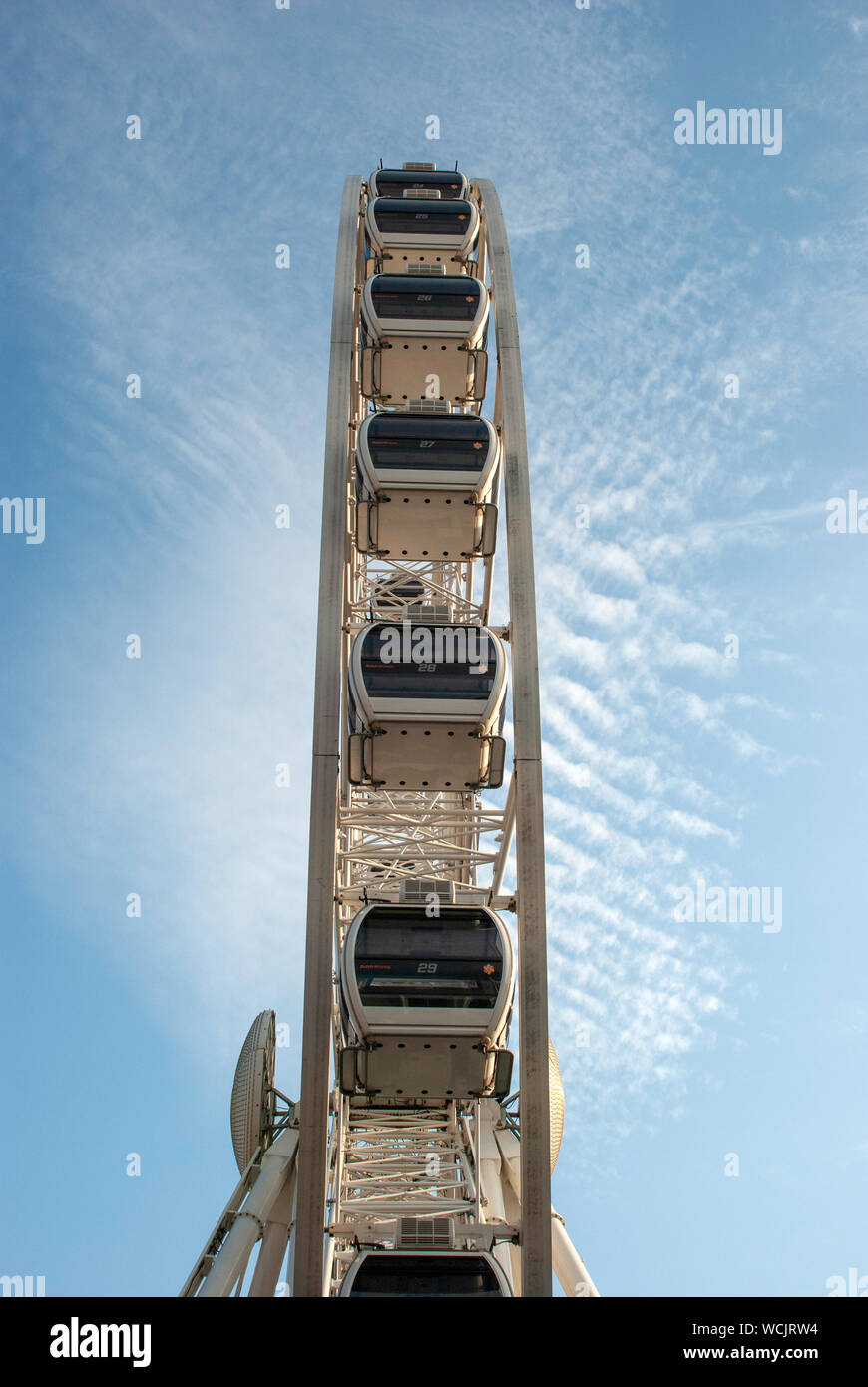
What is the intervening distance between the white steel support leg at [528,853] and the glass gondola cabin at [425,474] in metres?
1.67

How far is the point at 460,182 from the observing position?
25.4 meters

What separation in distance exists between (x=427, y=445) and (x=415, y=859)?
22.2 feet

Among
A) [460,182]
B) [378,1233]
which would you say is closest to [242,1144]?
[378,1233]

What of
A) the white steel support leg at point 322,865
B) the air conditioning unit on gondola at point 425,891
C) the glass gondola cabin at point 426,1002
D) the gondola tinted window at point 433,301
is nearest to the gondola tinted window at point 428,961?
the glass gondola cabin at point 426,1002

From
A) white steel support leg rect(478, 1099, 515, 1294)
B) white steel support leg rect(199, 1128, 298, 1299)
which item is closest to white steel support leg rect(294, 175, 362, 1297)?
white steel support leg rect(199, 1128, 298, 1299)

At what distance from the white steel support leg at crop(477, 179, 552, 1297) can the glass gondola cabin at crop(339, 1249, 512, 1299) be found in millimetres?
463

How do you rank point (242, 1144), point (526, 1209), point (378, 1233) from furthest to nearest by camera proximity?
point (242, 1144)
point (378, 1233)
point (526, 1209)

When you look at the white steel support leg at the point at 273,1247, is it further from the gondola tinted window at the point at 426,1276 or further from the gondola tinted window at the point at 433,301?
the gondola tinted window at the point at 433,301

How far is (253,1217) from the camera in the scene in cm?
1639

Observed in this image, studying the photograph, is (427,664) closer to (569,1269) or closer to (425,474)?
(425,474)

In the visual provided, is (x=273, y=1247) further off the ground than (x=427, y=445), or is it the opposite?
(x=427, y=445)

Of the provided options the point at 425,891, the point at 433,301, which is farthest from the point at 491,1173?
the point at 433,301
